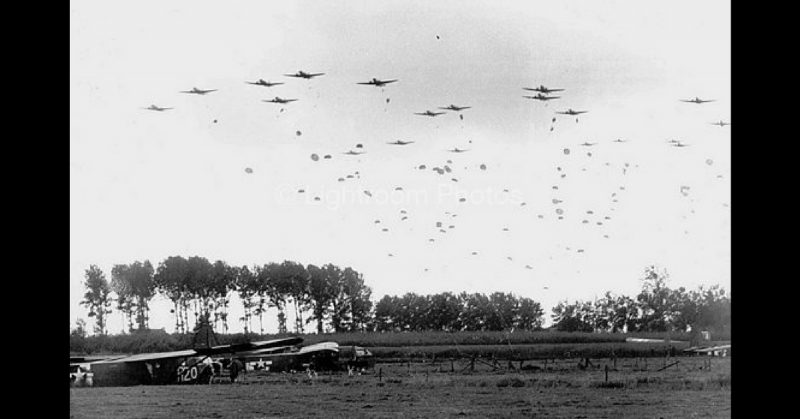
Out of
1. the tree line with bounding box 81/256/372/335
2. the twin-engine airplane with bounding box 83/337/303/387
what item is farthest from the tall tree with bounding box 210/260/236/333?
the twin-engine airplane with bounding box 83/337/303/387

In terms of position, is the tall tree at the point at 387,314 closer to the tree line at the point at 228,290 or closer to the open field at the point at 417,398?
the tree line at the point at 228,290

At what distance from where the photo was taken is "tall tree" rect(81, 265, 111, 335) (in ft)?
153

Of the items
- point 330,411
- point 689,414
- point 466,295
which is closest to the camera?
point 689,414

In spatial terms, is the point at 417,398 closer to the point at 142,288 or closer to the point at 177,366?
the point at 177,366

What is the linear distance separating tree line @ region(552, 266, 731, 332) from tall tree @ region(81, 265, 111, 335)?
109ft

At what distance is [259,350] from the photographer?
38406 mm

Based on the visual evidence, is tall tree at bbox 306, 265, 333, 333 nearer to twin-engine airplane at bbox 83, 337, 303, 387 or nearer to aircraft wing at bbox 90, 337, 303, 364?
aircraft wing at bbox 90, 337, 303, 364

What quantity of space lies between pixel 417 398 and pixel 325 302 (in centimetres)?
2813

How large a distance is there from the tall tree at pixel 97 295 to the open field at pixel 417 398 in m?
18.2

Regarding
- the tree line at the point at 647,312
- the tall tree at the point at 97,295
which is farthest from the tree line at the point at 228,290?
the tree line at the point at 647,312

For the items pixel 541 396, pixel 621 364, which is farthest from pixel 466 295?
pixel 541 396

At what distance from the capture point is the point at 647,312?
185 feet
